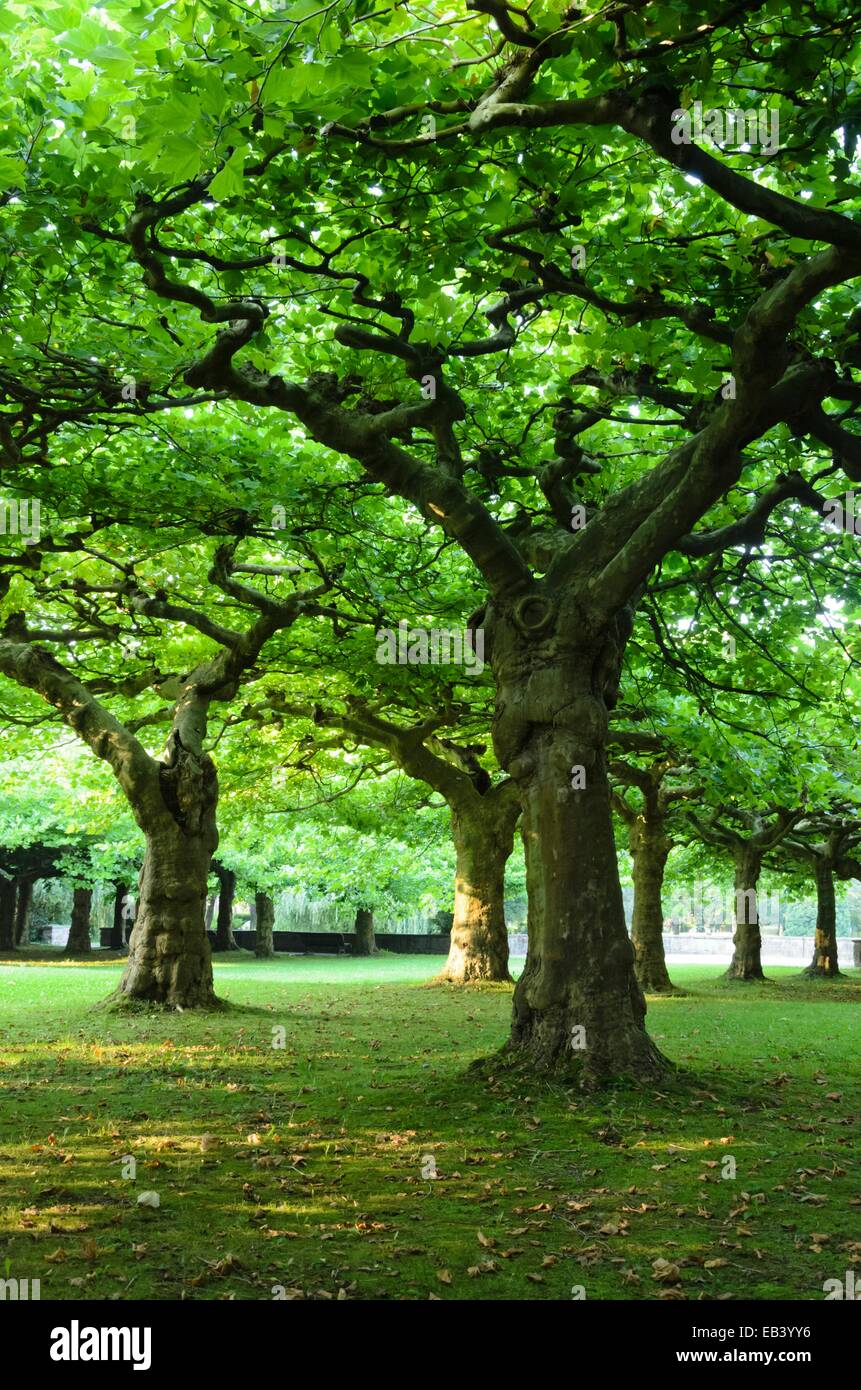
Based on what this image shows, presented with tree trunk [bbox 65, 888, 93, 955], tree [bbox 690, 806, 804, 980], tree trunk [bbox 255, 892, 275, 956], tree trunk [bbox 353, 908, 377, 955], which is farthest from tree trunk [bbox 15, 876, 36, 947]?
tree [bbox 690, 806, 804, 980]

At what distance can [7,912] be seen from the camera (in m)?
49.9

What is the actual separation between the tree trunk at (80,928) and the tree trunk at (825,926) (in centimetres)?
2988

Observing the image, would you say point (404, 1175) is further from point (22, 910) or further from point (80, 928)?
point (22, 910)

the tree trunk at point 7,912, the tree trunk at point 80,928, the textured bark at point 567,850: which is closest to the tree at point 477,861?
the textured bark at point 567,850

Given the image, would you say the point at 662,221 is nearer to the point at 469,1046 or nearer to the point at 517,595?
the point at 517,595

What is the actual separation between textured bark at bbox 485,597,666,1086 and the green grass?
1.51 feet

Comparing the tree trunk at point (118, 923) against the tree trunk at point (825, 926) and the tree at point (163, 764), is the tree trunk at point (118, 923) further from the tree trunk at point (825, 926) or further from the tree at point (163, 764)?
the tree at point (163, 764)

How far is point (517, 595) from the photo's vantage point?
35.0 feet

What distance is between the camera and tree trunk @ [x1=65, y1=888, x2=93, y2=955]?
46.9m

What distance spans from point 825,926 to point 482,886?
18078 mm

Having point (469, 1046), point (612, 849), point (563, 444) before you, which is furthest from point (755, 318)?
point (469, 1046)

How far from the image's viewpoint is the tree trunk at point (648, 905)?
26.9m

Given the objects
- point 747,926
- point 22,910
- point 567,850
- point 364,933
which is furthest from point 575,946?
point 364,933
